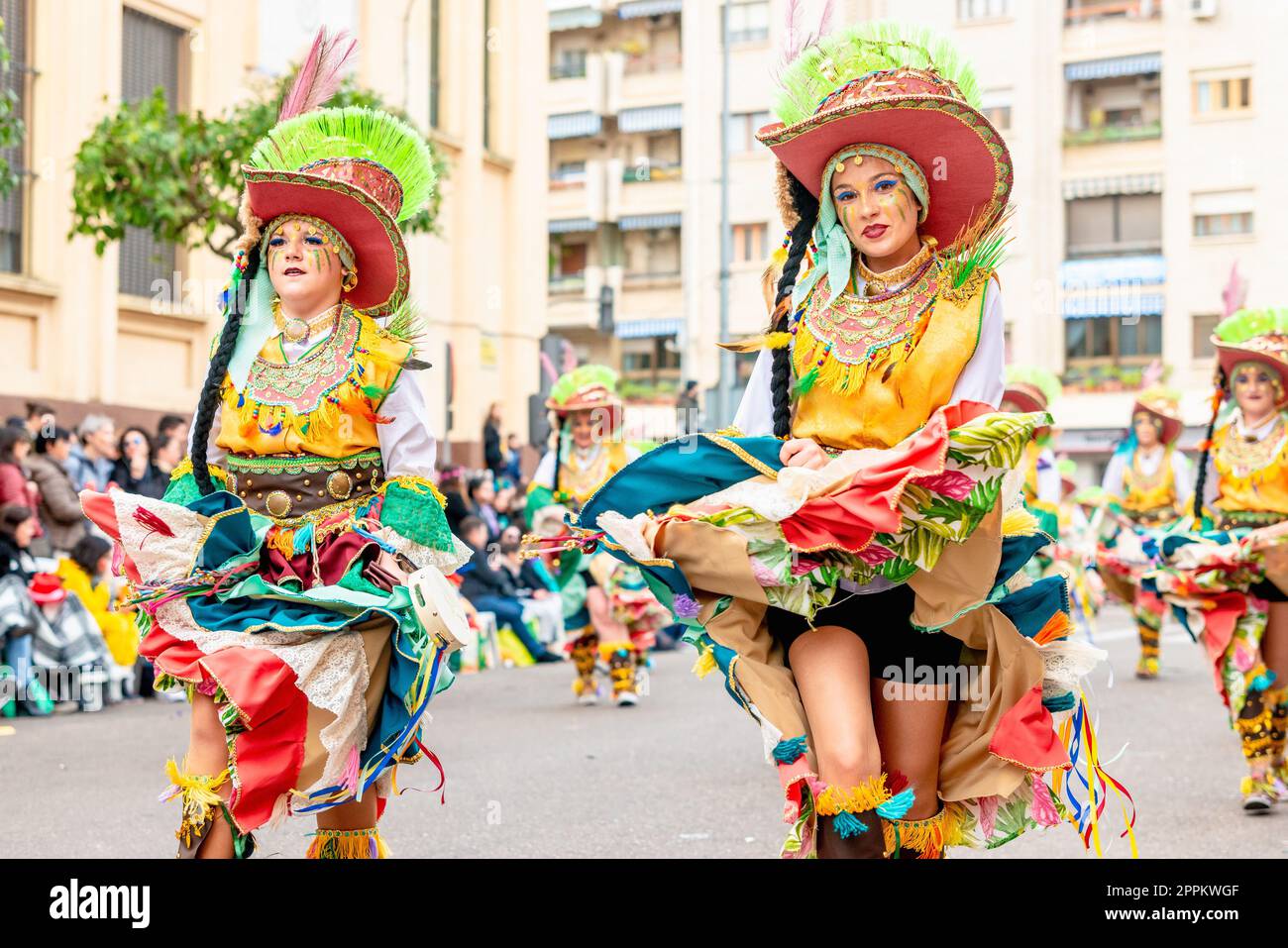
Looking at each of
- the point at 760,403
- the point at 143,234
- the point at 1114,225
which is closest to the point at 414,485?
the point at 760,403

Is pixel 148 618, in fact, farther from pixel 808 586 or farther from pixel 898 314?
pixel 898 314

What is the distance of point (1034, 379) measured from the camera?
43.7 feet

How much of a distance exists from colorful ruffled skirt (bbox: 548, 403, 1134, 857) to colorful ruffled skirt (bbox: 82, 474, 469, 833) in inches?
31.3

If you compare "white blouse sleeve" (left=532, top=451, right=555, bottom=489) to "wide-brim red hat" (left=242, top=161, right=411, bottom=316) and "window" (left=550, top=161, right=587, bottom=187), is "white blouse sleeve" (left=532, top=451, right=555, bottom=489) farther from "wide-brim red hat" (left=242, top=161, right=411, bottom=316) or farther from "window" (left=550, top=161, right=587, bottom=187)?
"window" (left=550, top=161, right=587, bottom=187)

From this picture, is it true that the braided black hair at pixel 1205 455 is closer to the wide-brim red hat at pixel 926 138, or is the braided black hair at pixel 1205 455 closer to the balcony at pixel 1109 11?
the wide-brim red hat at pixel 926 138

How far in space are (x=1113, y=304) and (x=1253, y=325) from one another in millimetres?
35528

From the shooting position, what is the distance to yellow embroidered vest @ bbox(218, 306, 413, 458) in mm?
5125

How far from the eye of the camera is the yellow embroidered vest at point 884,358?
446 cm

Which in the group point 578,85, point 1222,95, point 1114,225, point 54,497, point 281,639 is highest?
point 578,85

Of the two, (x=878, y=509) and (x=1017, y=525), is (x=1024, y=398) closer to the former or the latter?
(x=1017, y=525)

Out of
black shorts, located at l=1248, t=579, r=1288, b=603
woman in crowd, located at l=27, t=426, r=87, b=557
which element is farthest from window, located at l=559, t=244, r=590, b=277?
black shorts, located at l=1248, t=579, r=1288, b=603

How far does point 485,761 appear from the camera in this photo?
891cm

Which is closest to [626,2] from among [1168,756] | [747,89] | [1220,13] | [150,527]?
[747,89]
